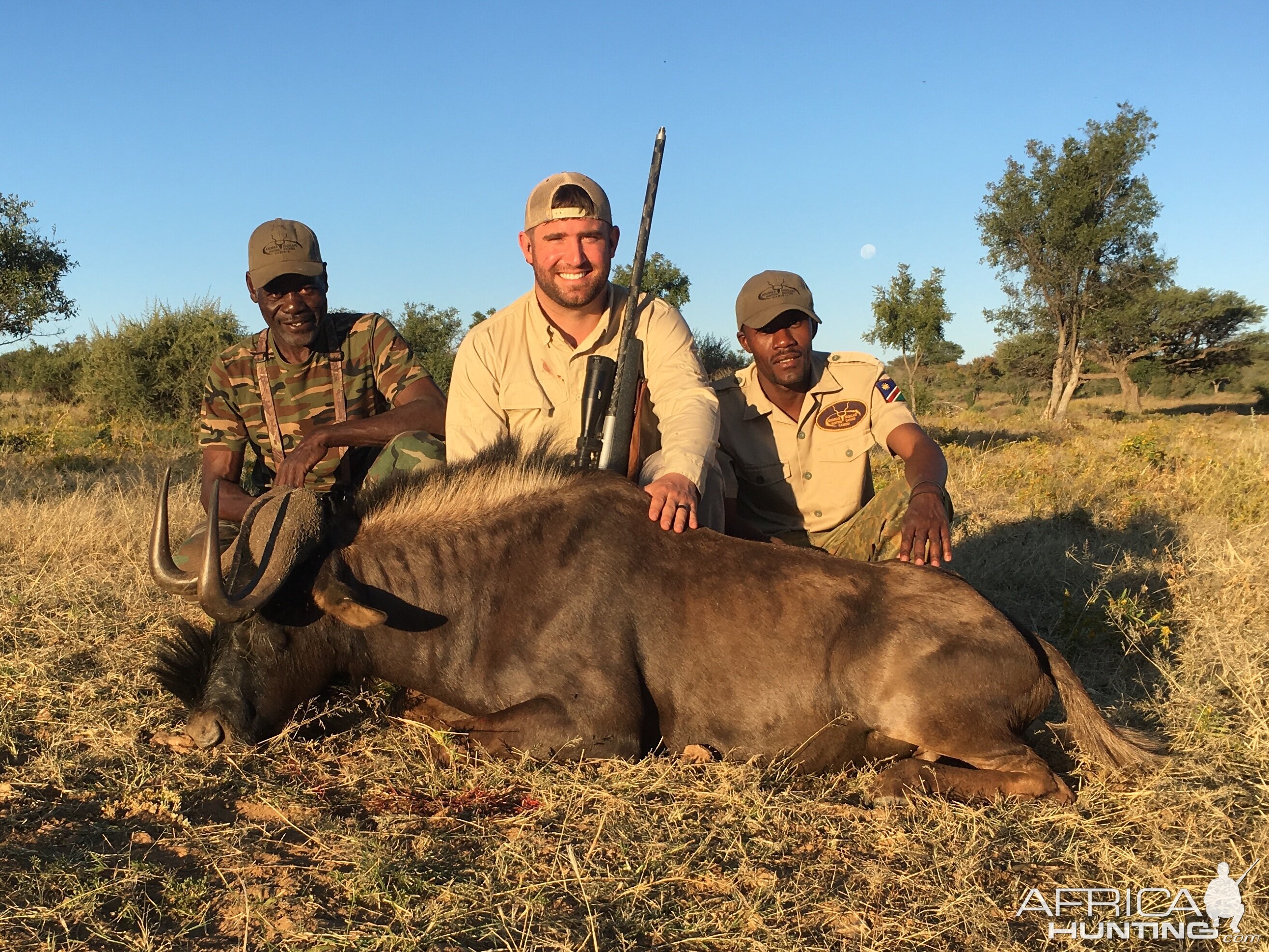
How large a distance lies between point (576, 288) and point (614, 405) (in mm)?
719

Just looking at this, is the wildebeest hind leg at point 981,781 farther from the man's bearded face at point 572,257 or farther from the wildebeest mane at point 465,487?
the man's bearded face at point 572,257

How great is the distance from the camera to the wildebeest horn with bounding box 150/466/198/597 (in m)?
3.74

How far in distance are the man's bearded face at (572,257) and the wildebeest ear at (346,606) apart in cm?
210

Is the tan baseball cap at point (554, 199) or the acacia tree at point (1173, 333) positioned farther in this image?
the acacia tree at point (1173, 333)

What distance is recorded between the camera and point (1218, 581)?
253 inches

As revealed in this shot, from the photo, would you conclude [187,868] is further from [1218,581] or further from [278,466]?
[1218,581]

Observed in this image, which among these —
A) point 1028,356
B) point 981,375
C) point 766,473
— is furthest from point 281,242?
point 981,375

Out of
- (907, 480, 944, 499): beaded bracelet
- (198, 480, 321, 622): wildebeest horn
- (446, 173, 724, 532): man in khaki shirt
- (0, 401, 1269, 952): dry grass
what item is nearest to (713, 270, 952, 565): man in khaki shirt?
(907, 480, 944, 499): beaded bracelet

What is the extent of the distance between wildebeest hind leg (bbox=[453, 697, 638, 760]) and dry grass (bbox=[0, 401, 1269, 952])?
10 cm

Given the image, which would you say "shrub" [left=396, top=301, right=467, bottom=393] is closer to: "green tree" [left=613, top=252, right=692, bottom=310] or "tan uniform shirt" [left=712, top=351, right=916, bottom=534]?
"green tree" [left=613, top=252, right=692, bottom=310]

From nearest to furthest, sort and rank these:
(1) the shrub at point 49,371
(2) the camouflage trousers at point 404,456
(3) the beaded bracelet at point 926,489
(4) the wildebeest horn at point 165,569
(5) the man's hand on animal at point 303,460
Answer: (4) the wildebeest horn at point 165,569, (3) the beaded bracelet at point 926,489, (5) the man's hand on animal at point 303,460, (2) the camouflage trousers at point 404,456, (1) the shrub at point 49,371

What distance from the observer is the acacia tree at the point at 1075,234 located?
30.3 m

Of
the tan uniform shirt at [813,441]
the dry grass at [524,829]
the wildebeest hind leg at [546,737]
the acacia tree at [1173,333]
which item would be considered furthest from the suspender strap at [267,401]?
the acacia tree at [1173,333]

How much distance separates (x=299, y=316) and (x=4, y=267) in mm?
18611
